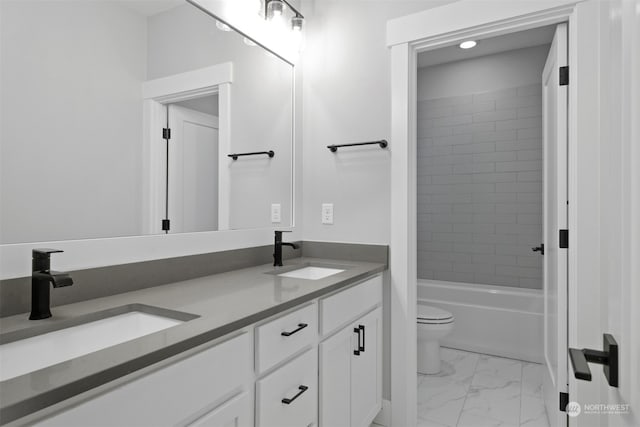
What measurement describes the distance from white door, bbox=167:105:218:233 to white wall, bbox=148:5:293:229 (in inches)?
5.2

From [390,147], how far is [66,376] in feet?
5.75

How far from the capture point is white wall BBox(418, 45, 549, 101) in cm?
329

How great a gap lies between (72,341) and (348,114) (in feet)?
5.64

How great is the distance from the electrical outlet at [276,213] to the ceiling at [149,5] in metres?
1.09

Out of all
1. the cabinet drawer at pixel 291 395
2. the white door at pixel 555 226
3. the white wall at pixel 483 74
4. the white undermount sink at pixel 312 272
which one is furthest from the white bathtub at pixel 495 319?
the cabinet drawer at pixel 291 395

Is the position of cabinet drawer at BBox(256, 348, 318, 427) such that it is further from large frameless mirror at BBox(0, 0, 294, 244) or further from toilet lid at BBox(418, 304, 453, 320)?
toilet lid at BBox(418, 304, 453, 320)

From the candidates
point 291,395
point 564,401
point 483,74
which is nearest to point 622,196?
point 291,395

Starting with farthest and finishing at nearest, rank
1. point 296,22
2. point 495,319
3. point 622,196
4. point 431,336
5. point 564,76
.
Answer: point 495,319
point 431,336
point 296,22
point 564,76
point 622,196

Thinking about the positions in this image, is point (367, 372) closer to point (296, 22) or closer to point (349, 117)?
point (349, 117)

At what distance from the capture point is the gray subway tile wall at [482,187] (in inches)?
130

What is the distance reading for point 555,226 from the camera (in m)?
1.89

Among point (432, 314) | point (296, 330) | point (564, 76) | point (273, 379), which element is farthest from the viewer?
point (432, 314)

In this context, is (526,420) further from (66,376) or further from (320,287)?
(66,376)

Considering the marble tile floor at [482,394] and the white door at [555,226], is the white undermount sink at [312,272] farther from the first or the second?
the white door at [555,226]
